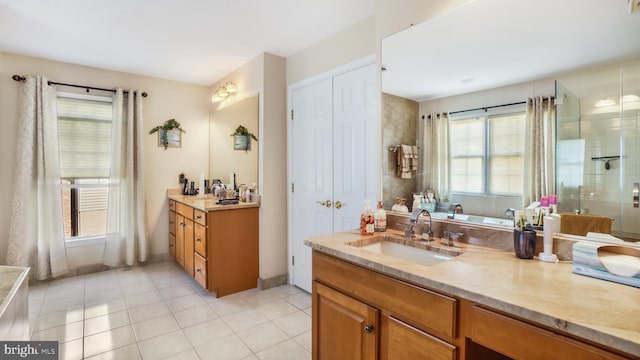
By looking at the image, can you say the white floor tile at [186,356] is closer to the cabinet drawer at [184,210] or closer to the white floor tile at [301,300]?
the white floor tile at [301,300]

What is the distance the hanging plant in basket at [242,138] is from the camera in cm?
330

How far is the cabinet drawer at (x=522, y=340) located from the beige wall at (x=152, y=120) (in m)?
4.02

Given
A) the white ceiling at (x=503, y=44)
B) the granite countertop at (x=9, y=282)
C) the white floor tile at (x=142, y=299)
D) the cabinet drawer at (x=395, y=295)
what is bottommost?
the white floor tile at (x=142, y=299)

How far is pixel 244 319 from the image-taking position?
249cm

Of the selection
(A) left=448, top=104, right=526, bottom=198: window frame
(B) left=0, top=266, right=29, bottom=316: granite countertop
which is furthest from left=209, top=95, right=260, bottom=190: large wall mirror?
(A) left=448, top=104, right=526, bottom=198: window frame

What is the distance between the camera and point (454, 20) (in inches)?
61.9

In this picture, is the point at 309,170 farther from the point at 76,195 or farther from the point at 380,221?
Result: the point at 76,195

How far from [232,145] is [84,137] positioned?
1.69 meters

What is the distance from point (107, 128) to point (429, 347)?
4.10 metres

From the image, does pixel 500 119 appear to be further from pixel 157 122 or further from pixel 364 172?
pixel 157 122

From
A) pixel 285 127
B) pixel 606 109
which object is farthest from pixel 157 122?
pixel 606 109

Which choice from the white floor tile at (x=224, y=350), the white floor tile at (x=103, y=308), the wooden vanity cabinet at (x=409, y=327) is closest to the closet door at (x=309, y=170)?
the white floor tile at (x=224, y=350)

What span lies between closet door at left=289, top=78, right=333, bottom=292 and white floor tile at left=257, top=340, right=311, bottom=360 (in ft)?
2.84

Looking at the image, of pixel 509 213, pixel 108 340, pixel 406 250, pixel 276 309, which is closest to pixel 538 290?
pixel 509 213
